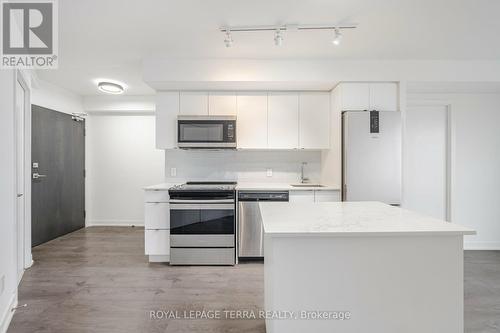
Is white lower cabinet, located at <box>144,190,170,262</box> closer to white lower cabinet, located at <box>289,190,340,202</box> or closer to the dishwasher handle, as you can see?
Result: the dishwasher handle

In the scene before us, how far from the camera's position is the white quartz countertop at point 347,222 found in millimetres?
1350

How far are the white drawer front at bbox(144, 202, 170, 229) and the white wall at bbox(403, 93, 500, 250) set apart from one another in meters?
3.58

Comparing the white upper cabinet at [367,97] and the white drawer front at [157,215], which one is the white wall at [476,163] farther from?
the white drawer front at [157,215]

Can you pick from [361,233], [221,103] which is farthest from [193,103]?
[361,233]

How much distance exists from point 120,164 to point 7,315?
3316mm

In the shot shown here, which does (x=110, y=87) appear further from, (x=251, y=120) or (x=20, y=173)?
A: (x=251, y=120)

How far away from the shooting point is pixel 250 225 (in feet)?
10.8

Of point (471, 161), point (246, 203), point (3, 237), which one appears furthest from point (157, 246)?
point (471, 161)

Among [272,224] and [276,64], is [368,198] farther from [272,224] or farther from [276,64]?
[272,224]

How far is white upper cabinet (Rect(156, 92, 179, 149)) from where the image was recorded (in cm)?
362

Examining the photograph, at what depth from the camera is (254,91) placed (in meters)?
3.63

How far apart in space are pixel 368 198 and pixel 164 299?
2354 millimetres

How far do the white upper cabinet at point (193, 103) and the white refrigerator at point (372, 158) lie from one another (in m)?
1.76

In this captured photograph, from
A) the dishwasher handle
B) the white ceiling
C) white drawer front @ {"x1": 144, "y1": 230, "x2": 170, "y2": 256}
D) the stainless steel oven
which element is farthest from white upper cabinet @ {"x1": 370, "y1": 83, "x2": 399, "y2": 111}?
white drawer front @ {"x1": 144, "y1": 230, "x2": 170, "y2": 256}
